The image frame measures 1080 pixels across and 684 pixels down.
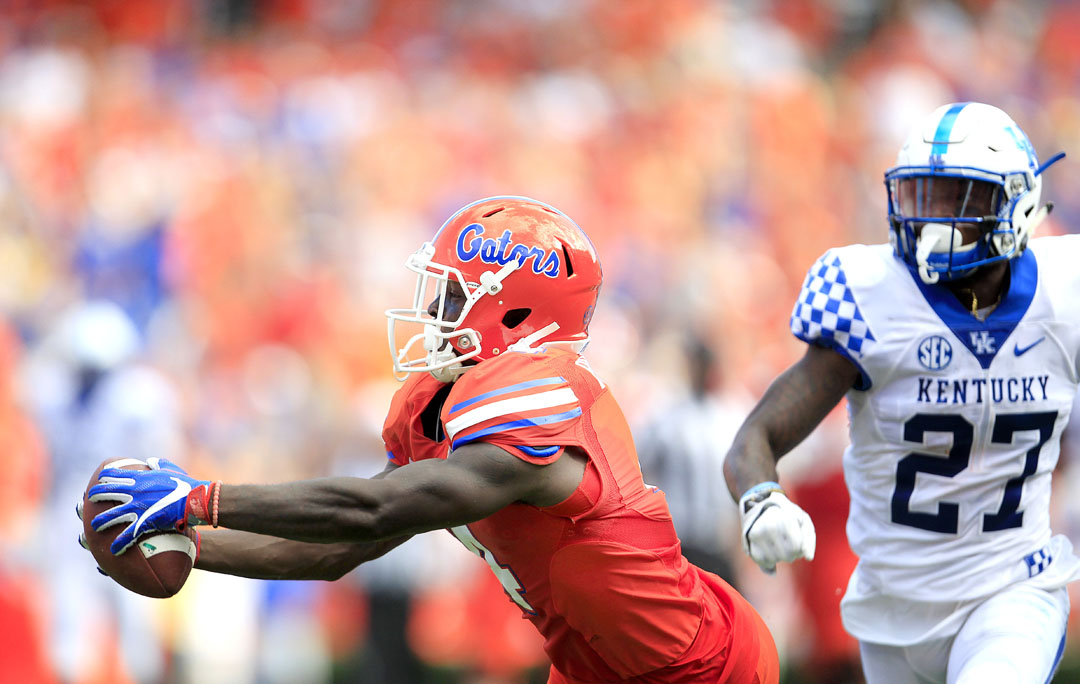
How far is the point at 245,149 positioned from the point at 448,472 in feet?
25.2

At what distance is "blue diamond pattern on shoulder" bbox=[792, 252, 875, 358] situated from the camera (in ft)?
11.5

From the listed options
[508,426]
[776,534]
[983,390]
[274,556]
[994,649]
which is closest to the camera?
[508,426]

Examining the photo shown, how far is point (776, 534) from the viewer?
118 inches

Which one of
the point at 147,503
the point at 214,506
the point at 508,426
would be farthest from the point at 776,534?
the point at 147,503

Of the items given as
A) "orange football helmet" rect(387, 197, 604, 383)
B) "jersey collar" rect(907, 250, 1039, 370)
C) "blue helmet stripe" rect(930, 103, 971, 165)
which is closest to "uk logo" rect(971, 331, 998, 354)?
"jersey collar" rect(907, 250, 1039, 370)

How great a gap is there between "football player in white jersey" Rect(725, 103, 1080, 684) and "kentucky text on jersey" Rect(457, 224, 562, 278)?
28.9 inches

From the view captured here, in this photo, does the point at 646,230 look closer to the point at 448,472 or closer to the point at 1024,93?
the point at 1024,93

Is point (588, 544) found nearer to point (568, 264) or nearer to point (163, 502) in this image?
point (568, 264)

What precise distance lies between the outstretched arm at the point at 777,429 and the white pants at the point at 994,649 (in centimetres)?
59

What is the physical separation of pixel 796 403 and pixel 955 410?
0.39m

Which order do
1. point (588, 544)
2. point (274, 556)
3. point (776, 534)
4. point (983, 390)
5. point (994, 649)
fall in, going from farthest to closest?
point (983, 390)
point (994, 649)
point (274, 556)
point (776, 534)
point (588, 544)

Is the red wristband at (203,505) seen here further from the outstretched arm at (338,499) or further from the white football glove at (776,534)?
the white football glove at (776,534)

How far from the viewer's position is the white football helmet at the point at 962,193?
3461mm

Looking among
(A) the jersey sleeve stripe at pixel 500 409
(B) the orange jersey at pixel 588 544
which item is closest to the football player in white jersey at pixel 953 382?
(B) the orange jersey at pixel 588 544
